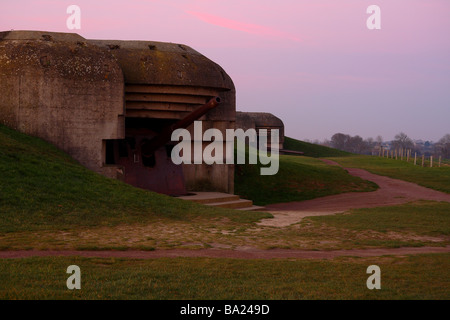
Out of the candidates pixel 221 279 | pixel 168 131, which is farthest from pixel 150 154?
pixel 221 279

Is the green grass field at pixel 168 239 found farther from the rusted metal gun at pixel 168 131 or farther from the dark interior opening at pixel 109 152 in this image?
the rusted metal gun at pixel 168 131

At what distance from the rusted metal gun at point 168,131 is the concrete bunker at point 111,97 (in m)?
0.03

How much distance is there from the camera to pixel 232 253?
920cm

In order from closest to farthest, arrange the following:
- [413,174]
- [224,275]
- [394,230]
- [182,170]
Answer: [224,275], [394,230], [182,170], [413,174]

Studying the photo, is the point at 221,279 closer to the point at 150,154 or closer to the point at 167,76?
the point at 167,76

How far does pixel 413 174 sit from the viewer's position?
30.0m

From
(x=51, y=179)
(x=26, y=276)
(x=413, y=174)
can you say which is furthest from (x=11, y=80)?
(x=413, y=174)

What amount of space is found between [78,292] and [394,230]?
787 centimetres

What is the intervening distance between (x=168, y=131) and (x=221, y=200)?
9.85 feet

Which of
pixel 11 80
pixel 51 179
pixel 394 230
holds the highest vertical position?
pixel 11 80

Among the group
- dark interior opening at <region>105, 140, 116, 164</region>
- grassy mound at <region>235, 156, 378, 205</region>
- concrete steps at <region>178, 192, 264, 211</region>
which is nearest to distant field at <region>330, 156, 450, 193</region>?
grassy mound at <region>235, 156, 378, 205</region>

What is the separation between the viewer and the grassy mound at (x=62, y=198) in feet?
37.6

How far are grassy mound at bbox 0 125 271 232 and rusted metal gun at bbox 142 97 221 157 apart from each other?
328cm
